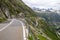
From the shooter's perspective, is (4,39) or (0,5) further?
(0,5)

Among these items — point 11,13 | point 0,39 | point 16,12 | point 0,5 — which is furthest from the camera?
point 16,12

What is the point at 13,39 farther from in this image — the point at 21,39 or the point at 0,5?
the point at 0,5

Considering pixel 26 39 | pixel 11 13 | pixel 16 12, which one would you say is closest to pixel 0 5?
pixel 11 13

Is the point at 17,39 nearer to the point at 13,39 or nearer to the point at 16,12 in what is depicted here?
the point at 13,39

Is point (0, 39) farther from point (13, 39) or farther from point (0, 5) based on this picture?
point (0, 5)

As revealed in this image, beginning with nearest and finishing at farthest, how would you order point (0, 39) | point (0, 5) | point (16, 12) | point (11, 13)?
1. point (0, 39)
2. point (0, 5)
3. point (11, 13)
4. point (16, 12)

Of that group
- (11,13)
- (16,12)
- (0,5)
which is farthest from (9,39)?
(16,12)

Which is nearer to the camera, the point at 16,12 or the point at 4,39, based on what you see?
the point at 4,39

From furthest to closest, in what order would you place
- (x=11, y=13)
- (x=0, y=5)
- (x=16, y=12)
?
(x=16, y=12)
(x=11, y=13)
(x=0, y=5)

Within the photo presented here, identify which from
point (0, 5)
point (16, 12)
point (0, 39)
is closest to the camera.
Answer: point (0, 39)
